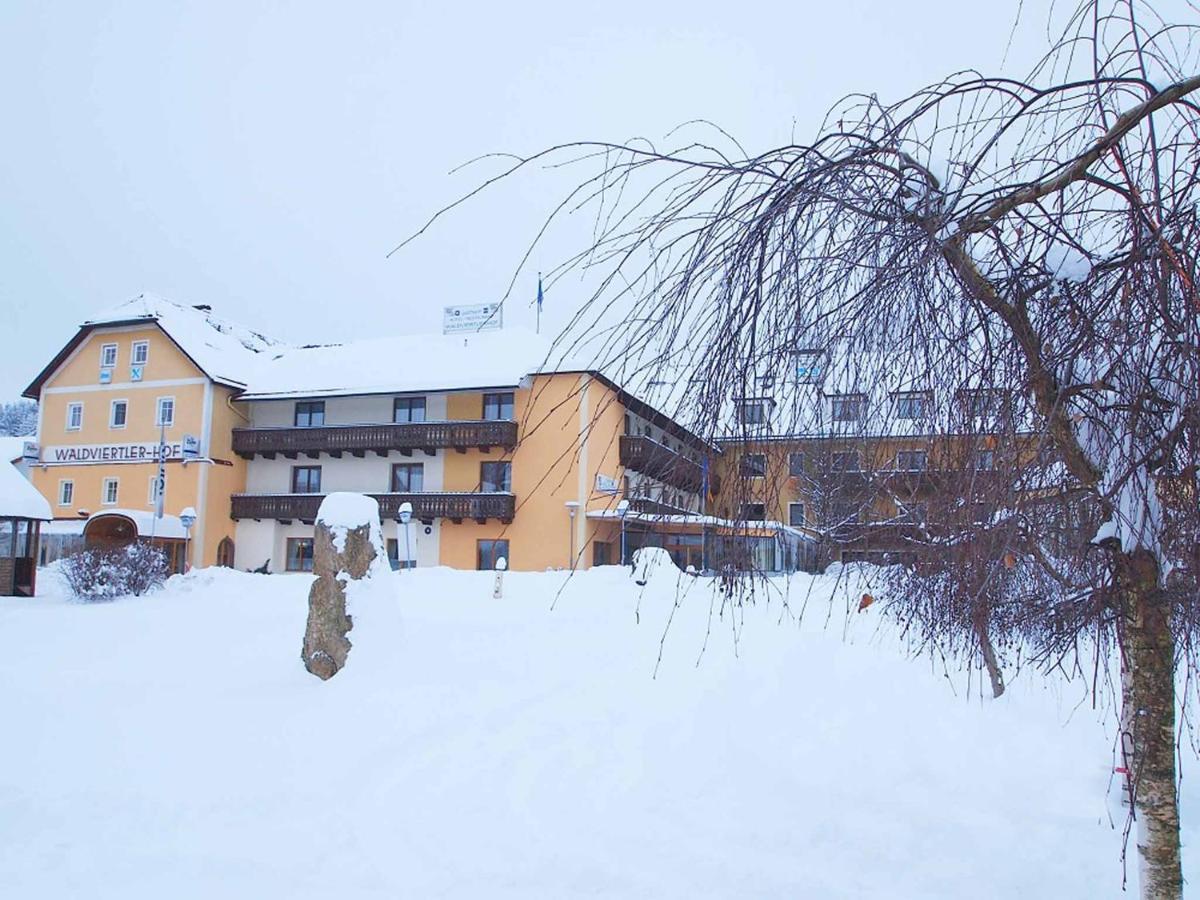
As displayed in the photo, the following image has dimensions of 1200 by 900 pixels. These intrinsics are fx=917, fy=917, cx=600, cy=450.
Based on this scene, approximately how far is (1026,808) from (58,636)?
49.4ft

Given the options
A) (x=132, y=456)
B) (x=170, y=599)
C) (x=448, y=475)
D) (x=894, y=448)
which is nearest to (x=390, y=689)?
(x=894, y=448)

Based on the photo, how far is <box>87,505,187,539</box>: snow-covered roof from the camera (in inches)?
→ 1154

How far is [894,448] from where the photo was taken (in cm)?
363

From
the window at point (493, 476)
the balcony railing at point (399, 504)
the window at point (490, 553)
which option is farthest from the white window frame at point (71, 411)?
the window at point (493, 476)

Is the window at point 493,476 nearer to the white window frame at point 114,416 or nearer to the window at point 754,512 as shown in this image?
the window at point 754,512

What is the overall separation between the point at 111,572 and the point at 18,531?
432 centimetres

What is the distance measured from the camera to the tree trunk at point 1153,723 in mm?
3396

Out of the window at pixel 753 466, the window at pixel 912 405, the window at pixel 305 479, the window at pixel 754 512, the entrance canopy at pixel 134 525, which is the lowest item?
the entrance canopy at pixel 134 525

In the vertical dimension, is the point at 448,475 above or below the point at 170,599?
above

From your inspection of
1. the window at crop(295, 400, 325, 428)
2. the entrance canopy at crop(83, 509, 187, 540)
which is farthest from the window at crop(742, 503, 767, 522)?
the window at crop(295, 400, 325, 428)

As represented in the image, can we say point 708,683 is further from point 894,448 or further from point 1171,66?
point 1171,66

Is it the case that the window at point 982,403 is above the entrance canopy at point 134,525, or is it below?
above

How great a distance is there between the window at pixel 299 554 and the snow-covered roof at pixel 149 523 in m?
6.25

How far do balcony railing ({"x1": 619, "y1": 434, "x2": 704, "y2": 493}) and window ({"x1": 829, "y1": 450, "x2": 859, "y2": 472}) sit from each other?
60 cm
